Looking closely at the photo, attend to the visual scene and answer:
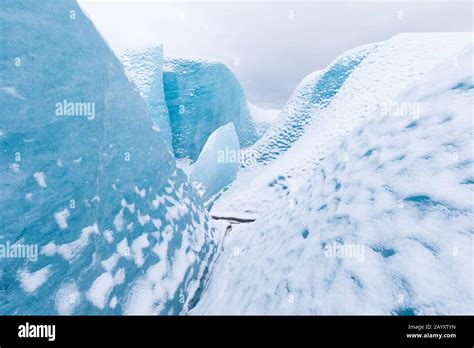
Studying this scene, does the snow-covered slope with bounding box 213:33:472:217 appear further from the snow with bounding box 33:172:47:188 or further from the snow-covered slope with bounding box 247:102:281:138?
the snow-covered slope with bounding box 247:102:281:138

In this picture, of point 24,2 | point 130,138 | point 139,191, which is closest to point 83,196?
point 139,191

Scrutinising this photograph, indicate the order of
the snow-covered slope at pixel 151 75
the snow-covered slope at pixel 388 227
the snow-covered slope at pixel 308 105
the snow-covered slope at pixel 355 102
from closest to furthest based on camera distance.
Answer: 1. the snow-covered slope at pixel 388 227
2. the snow-covered slope at pixel 355 102
3. the snow-covered slope at pixel 308 105
4. the snow-covered slope at pixel 151 75

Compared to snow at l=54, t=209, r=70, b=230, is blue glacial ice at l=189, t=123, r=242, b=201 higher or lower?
lower

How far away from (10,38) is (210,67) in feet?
55.6

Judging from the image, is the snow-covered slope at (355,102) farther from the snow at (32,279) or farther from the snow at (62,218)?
the snow at (32,279)

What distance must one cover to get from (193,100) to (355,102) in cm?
1082

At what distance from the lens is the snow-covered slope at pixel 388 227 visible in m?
1.19

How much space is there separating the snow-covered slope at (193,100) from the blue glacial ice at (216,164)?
5654 mm

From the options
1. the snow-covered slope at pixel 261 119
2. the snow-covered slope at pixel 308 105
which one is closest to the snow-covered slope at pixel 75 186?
the snow-covered slope at pixel 308 105

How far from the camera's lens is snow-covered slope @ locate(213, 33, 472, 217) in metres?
8.35

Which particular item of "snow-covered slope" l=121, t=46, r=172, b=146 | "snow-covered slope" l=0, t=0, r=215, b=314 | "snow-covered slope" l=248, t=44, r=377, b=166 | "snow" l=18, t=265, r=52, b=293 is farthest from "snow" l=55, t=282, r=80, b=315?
"snow-covered slope" l=121, t=46, r=172, b=146

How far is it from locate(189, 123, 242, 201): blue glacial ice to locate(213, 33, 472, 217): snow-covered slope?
61cm
